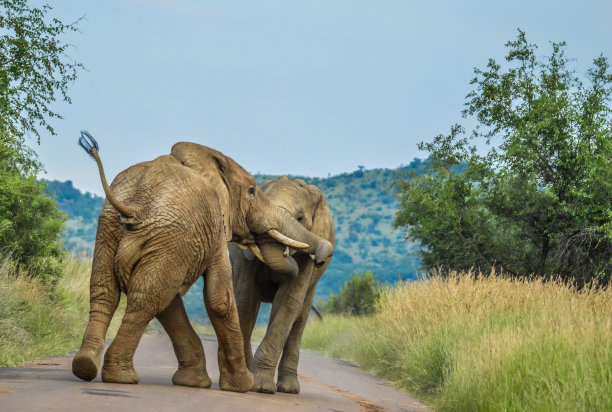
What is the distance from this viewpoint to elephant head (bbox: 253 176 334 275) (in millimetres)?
10070

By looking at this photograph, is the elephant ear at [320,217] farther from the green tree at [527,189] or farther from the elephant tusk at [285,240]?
the green tree at [527,189]

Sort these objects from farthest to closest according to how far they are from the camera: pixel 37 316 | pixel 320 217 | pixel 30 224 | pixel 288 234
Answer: pixel 30 224, pixel 37 316, pixel 320 217, pixel 288 234

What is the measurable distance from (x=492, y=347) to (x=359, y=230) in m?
156

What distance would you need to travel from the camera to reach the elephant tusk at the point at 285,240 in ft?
32.5

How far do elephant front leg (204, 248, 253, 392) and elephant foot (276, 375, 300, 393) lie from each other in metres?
1.53

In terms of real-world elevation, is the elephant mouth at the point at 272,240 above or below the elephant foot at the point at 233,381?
above

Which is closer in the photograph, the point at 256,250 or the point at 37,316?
the point at 256,250

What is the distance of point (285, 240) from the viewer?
9.93 metres

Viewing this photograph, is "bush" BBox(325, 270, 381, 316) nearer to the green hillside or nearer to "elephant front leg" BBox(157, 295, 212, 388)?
"elephant front leg" BBox(157, 295, 212, 388)

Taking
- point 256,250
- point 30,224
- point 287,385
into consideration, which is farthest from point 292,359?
point 30,224

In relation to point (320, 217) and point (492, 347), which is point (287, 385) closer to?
point (320, 217)

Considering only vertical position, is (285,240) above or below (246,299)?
above

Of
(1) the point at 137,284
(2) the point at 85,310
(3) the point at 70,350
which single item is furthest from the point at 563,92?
(1) the point at 137,284

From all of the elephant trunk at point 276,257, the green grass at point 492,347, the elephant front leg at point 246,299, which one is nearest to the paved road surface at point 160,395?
the elephant front leg at point 246,299
